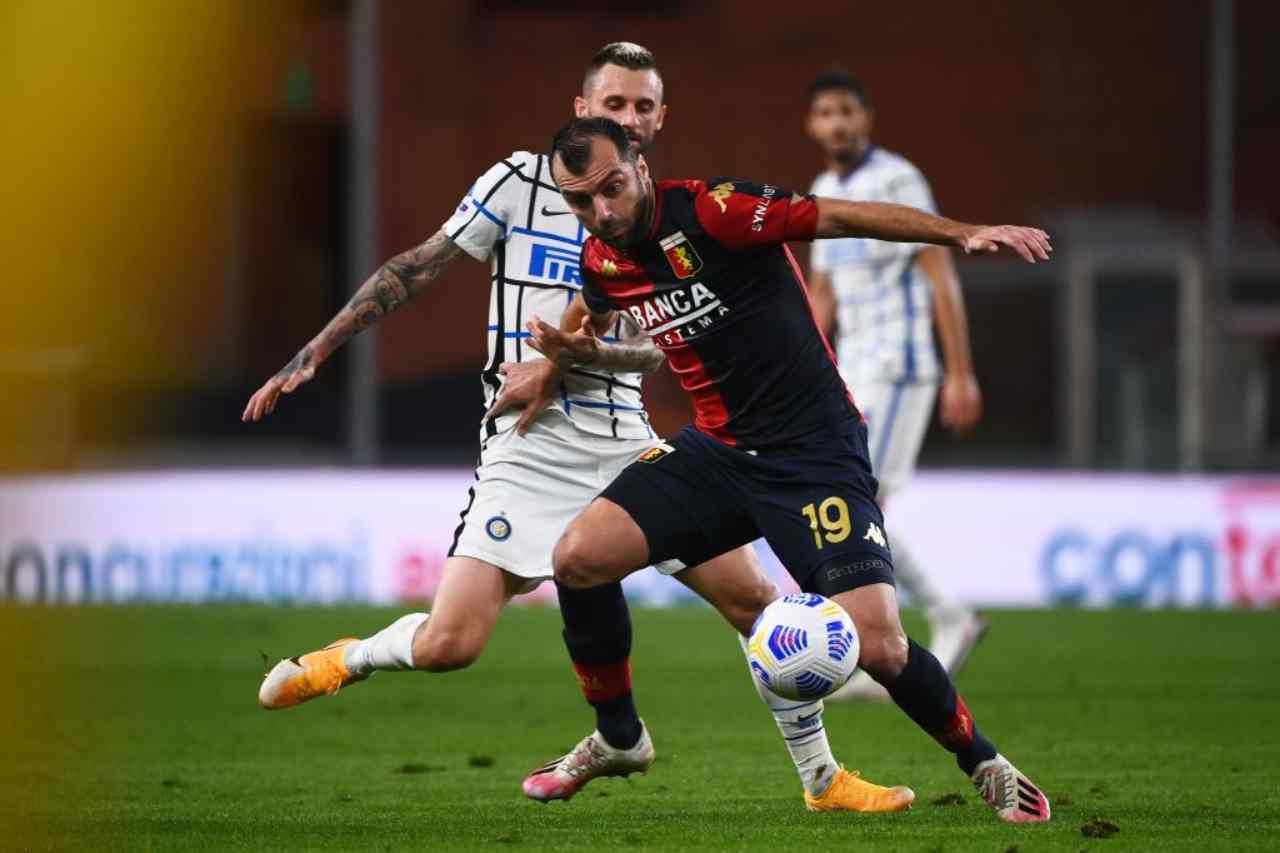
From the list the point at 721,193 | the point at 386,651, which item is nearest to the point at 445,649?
the point at 386,651

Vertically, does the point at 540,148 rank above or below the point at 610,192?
above

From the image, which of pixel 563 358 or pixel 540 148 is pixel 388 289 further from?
pixel 540 148

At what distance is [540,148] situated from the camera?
15.3m

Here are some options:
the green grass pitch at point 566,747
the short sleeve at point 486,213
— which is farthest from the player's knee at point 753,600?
the short sleeve at point 486,213

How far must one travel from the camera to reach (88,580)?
1298cm

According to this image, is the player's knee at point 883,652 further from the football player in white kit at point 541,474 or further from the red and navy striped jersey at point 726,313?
the red and navy striped jersey at point 726,313

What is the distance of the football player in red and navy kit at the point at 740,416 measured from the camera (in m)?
5.21

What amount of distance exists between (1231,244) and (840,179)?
7783mm

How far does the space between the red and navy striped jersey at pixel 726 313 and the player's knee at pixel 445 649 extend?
34.3 inches

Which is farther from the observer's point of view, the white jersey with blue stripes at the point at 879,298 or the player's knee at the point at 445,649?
the white jersey with blue stripes at the point at 879,298

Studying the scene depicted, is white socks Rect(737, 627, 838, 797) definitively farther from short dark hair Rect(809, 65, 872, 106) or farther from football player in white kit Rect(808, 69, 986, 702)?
short dark hair Rect(809, 65, 872, 106)

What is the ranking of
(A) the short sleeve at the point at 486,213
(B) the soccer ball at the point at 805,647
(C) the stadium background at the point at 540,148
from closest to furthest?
(B) the soccer ball at the point at 805,647 < (A) the short sleeve at the point at 486,213 < (C) the stadium background at the point at 540,148

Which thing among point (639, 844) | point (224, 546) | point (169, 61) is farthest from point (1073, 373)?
point (639, 844)

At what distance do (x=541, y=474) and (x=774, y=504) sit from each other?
2.77ft
